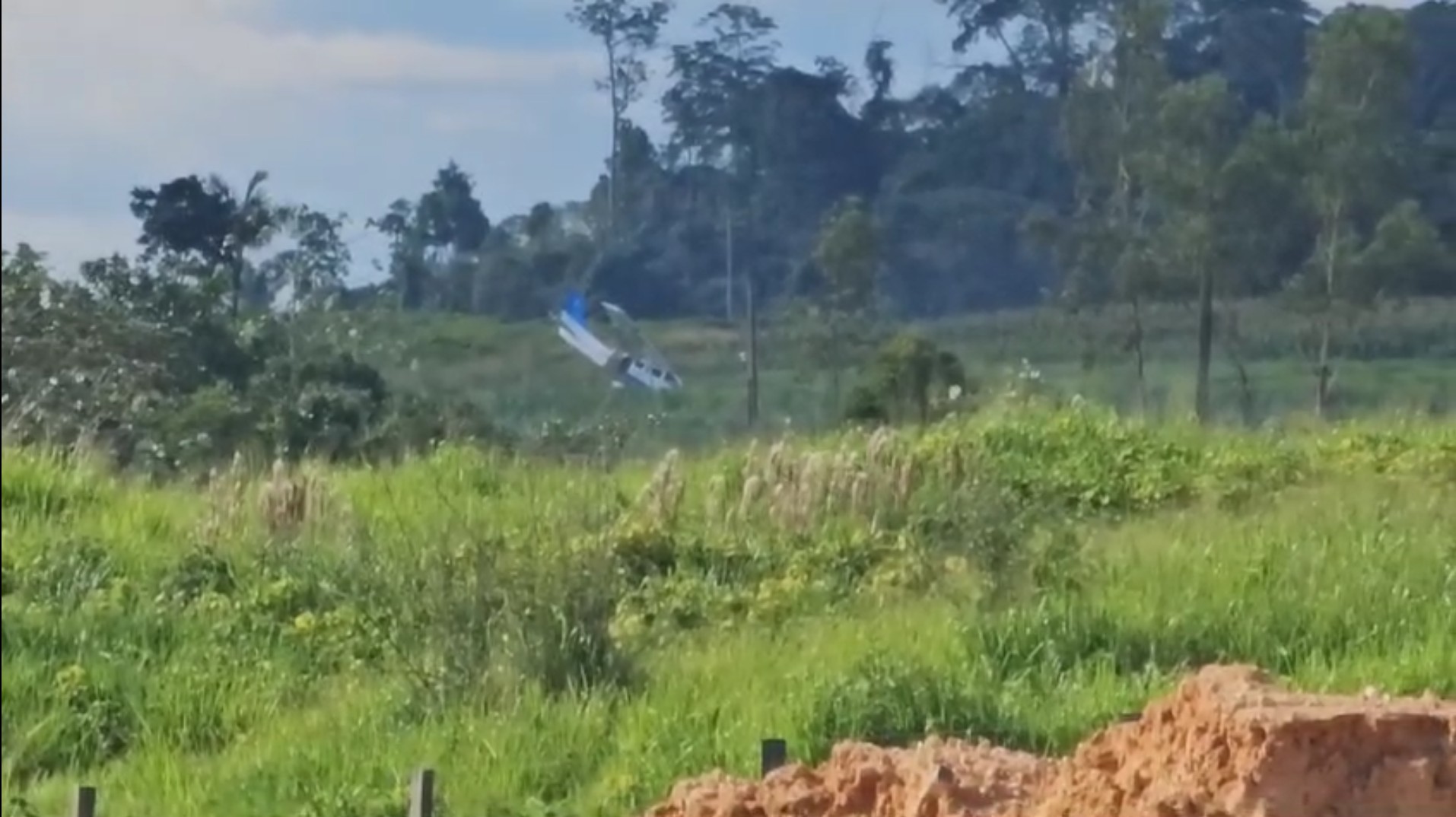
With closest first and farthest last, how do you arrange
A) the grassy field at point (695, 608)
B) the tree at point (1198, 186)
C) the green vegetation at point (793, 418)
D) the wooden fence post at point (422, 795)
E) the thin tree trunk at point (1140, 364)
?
the wooden fence post at point (422, 795), the grassy field at point (695, 608), the green vegetation at point (793, 418), the tree at point (1198, 186), the thin tree trunk at point (1140, 364)

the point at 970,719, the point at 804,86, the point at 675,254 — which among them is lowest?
the point at 970,719

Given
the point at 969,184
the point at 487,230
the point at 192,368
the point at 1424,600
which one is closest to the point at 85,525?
the point at 192,368

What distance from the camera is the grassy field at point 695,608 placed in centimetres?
597

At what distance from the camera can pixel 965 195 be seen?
23.6 ft

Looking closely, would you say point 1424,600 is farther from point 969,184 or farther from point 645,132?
point 645,132

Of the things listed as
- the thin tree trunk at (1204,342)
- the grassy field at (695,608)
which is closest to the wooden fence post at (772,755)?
the grassy field at (695,608)

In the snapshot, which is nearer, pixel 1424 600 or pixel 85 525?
pixel 1424 600

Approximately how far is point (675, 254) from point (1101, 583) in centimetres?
165

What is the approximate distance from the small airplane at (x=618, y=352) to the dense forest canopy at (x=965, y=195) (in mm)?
64

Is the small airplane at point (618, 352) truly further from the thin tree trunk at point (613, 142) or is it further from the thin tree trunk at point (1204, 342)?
the thin tree trunk at point (1204, 342)

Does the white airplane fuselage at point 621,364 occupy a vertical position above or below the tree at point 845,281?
below

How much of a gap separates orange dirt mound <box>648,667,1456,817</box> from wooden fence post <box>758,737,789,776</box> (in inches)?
30.3

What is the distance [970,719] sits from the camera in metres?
5.86

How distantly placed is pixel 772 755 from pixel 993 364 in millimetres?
2268
